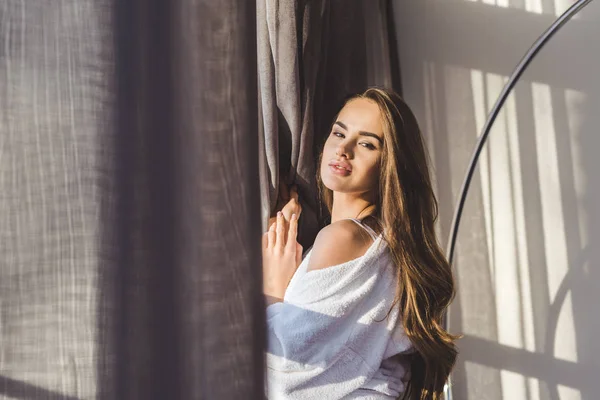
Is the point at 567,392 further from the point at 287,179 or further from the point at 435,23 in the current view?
the point at 435,23

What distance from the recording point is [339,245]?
1726 mm

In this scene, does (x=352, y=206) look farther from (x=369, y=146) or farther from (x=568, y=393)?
(x=568, y=393)

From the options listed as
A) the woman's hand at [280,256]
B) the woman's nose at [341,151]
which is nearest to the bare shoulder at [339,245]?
the woman's hand at [280,256]

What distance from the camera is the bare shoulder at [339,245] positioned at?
1.71m

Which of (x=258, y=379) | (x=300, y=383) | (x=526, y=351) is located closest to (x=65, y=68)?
(x=258, y=379)

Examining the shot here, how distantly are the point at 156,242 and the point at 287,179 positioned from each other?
4.67 ft

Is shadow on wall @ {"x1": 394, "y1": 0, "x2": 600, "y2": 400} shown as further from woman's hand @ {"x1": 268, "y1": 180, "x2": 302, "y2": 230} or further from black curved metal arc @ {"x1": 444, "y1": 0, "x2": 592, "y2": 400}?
woman's hand @ {"x1": 268, "y1": 180, "x2": 302, "y2": 230}

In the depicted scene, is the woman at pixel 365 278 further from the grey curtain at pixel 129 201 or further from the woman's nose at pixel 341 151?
the grey curtain at pixel 129 201

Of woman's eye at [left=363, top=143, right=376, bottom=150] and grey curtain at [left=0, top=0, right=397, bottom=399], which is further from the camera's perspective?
woman's eye at [left=363, top=143, right=376, bottom=150]

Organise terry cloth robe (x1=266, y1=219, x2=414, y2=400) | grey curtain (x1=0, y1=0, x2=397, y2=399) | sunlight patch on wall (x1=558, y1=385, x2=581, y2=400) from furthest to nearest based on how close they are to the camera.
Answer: sunlight patch on wall (x1=558, y1=385, x2=581, y2=400)
terry cloth robe (x1=266, y1=219, x2=414, y2=400)
grey curtain (x1=0, y1=0, x2=397, y2=399)

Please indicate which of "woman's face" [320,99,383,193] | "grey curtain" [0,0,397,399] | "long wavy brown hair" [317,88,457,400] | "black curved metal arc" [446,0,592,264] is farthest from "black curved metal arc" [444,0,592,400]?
"grey curtain" [0,0,397,399]

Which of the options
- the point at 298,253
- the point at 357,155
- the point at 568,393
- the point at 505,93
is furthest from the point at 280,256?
the point at 568,393

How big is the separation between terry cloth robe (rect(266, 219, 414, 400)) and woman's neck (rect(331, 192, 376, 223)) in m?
0.23

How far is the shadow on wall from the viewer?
237cm
